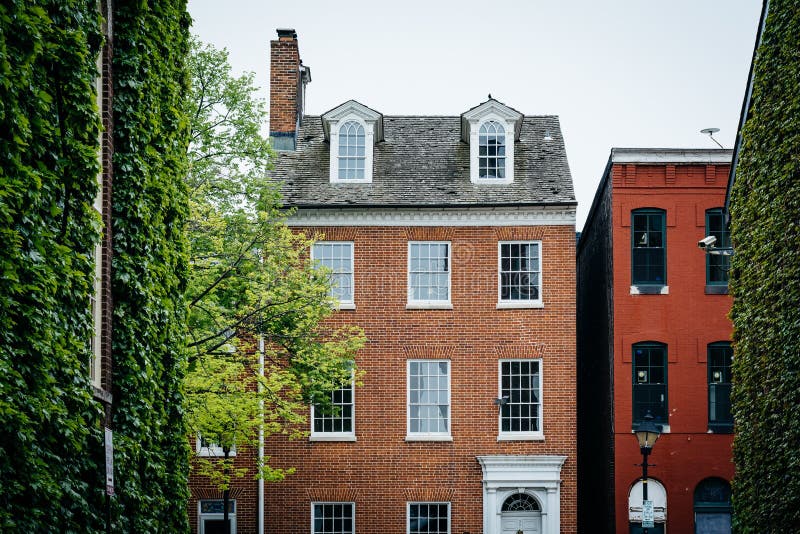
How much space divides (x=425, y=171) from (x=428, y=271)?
3226mm

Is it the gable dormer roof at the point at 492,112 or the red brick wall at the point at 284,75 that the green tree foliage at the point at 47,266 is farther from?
the red brick wall at the point at 284,75

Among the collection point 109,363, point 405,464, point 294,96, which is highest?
point 294,96

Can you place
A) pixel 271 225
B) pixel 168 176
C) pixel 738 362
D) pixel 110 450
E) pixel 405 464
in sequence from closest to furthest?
pixel 110 450 → pixel 168 176 → pixel 738 362 → pixel 271 225 → pixel 405 464

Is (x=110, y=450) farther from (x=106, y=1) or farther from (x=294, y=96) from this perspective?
(x=294, y=96)

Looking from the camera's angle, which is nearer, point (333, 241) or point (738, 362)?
point (738, 362)

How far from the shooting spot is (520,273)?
1166 inches

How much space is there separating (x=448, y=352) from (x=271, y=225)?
860 centimetres

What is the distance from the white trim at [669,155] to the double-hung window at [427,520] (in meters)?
10.9

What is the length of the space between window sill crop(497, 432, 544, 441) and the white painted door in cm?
206

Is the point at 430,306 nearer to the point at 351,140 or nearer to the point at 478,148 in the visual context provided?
the point at 478,148

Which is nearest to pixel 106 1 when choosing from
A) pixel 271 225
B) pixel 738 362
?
pixel 271 225

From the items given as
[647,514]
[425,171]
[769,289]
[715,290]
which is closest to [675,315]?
[715,290]

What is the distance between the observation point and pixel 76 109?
36.1 feet

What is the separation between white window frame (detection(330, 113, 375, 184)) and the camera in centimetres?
3077
